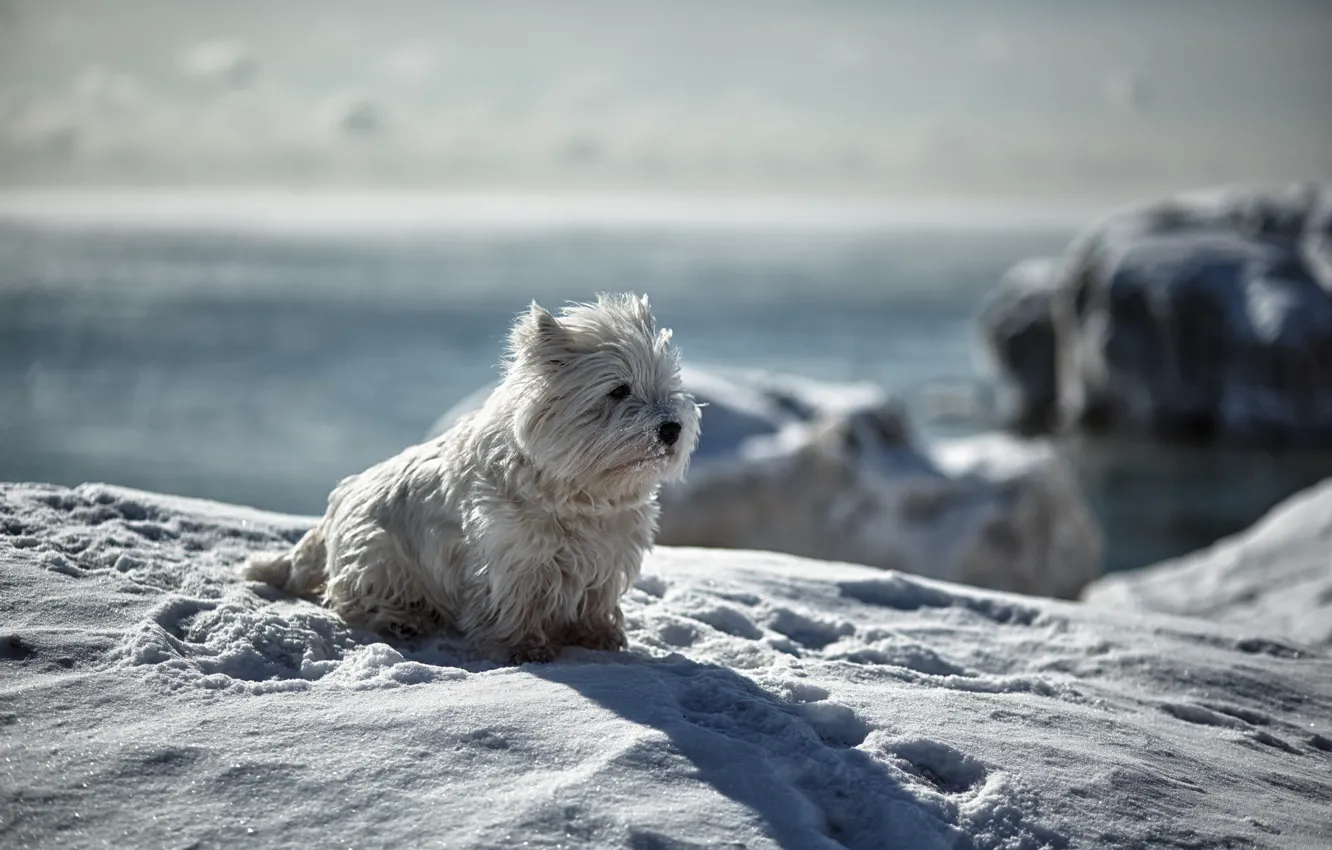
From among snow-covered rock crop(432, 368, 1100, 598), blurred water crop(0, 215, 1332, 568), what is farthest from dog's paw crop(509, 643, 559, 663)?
blurred water crop(0, 215, 1332, 568)

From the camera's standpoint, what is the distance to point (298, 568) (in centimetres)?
485

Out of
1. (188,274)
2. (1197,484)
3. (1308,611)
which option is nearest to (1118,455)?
(1197,484)

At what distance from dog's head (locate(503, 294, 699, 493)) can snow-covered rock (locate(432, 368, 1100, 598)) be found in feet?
24.0

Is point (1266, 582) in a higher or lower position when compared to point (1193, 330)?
lower

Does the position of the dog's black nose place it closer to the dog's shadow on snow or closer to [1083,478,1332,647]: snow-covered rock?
the dog's shadow on snow

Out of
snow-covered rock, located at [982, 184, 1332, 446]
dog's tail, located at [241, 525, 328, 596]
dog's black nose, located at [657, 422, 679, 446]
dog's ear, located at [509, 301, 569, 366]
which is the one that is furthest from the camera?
snow-covered rock, located at [982, 184, 1332, 446]

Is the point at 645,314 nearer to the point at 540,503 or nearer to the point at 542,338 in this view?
the point at 542,338

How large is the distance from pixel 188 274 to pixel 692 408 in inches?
3409

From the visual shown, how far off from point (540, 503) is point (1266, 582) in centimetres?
739

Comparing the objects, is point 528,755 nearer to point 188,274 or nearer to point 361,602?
point 361,602

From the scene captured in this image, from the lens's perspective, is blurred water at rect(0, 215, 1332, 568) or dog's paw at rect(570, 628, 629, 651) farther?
blurred water at rect(0, 215, 1332, 568)

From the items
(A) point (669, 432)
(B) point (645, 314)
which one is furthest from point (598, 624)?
(B) point (645, 314)

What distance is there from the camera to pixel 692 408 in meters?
4.29

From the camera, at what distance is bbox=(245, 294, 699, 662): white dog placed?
4160mm
